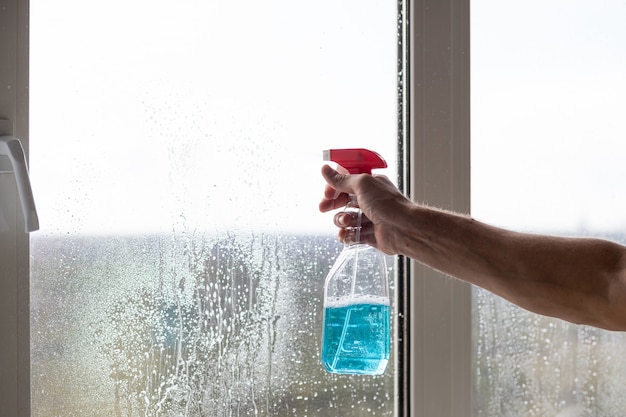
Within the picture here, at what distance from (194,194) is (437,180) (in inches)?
16.0

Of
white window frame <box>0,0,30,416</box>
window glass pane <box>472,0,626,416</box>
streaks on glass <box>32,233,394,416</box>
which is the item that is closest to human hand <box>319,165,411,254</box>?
streaks on glass <box>32,233,394,416</box>

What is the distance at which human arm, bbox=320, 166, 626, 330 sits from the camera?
945 mm

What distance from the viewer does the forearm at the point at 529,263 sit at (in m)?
0.94

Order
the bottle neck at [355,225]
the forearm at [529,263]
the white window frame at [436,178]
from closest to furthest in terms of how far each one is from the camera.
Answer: the forearm at [529,263] < the bottle neck at [355,225] < the white window frame at [436,178]

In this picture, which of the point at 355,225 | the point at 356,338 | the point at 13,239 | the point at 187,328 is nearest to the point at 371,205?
the point at 355,225

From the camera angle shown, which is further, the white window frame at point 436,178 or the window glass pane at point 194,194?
the white window frame at point 436,178

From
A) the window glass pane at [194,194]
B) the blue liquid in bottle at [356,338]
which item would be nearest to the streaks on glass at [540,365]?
the window glass pane at [194,194]

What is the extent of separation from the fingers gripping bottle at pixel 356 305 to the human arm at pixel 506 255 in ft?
0.09

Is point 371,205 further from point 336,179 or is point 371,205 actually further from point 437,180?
point 437,180

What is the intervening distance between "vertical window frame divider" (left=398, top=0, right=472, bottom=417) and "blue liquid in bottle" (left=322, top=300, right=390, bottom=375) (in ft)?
0.60

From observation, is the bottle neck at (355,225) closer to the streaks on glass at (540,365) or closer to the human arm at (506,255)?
the human arm at (506,255)

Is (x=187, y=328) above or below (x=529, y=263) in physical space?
below

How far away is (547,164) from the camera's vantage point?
1.25 meters

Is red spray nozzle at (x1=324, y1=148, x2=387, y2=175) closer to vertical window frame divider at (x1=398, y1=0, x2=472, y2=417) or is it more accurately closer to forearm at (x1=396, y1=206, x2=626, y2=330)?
forearm at (x1=396, y1=206, x2=626, y2=330)
